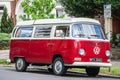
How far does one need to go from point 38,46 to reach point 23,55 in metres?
1.35

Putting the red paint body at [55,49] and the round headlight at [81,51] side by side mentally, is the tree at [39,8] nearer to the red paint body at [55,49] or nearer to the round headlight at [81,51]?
the red paint body at [55,49]

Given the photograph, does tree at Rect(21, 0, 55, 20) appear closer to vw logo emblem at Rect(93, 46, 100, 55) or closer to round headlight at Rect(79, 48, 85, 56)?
vw logo emblem at Rect(93, 46, 100, 55)

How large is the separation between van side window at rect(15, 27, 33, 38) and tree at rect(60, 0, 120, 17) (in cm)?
737

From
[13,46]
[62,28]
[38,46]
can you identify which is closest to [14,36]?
[13,46]

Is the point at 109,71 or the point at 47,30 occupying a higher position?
the point at 47,30

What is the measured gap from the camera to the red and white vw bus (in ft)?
70.3

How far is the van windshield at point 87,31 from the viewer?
21641mm

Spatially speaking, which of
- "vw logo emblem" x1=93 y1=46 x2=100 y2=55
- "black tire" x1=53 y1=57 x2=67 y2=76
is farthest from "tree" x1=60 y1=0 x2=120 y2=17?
"black tire" x1=53 y1=57 x2=67 y2=76

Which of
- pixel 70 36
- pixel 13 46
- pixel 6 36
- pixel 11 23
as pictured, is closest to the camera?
pixel 70 36

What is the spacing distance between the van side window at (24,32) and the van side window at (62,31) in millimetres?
1988

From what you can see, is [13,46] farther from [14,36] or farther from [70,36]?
[70,36]

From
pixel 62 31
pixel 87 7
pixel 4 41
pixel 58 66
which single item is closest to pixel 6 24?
pixel 4 41

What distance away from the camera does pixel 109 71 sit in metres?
23.1

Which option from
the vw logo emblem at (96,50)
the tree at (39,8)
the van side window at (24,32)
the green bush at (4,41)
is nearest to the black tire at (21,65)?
the van side window at (24,32)
